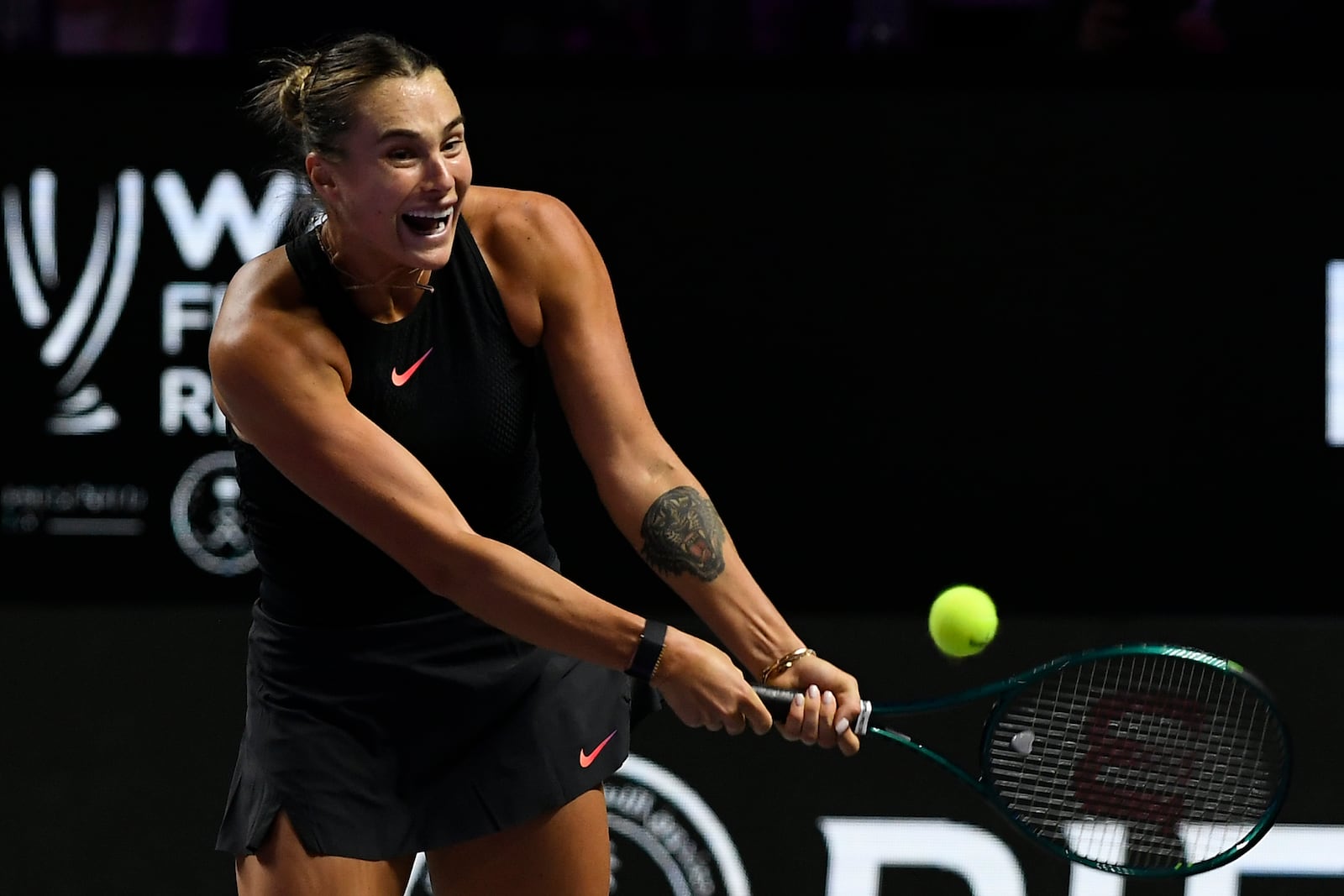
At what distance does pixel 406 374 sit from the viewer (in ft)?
7.74

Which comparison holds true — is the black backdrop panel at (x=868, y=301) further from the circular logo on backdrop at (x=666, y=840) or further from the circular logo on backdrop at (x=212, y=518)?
the circular logo on backdrop at (x=666, y=840)

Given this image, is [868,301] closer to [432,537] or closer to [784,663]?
[784,663]

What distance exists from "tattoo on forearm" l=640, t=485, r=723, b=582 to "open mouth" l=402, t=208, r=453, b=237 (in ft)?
1.54

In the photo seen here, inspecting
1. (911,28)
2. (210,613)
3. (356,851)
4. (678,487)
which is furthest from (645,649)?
(911,28)

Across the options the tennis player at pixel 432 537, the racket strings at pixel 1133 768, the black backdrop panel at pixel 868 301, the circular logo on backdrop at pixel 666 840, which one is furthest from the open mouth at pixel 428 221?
the circular logo on backdrop at pixel 666 840

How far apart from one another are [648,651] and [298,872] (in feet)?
1.67

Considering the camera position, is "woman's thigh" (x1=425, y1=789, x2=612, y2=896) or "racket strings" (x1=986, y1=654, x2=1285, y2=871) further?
"racket strings" (x1=986, y1=654, x2=1285, y2=871)

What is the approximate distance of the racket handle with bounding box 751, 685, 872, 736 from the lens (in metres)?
2.44

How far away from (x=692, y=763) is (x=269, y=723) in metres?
1.36

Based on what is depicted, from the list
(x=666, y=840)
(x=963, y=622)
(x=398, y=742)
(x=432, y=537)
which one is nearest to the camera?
(x=432, y=537)

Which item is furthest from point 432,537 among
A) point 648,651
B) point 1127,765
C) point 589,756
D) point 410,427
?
point 1127,765

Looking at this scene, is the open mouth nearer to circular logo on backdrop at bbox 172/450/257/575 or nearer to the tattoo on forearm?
the tattoo on forearm

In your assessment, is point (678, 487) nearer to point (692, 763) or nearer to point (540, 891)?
point (540, 891)

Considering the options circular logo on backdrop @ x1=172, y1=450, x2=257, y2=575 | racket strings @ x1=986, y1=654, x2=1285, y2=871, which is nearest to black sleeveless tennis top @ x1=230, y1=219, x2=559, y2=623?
racket strings @ x1=986, y1=654, x2=1285, y2=871
